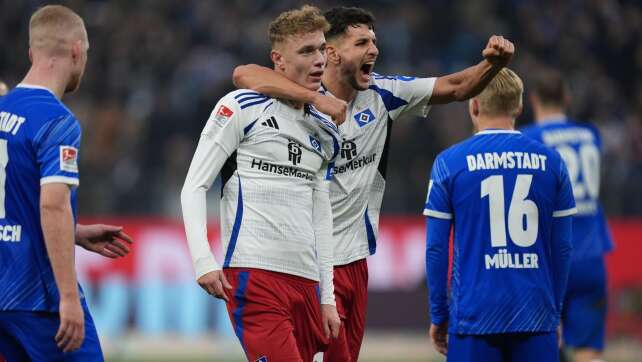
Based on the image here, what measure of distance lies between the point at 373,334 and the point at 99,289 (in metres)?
3.32

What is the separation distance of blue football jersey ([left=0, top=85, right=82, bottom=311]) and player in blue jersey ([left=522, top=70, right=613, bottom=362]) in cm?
456

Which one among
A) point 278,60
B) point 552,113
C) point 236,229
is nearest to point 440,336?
point 236,229

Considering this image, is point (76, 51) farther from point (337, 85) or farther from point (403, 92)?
point (403, 92)

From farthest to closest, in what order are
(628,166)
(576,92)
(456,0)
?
(456,0) → (576,92) → (628,166)

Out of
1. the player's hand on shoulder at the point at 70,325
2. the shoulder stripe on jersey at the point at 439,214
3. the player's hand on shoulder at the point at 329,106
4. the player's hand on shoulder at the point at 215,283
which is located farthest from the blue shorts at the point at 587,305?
the player's hand on shoulder at the point at 70,325

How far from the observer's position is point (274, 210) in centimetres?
580

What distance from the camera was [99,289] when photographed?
1391cm

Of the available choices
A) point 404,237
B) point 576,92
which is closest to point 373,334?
point 404,237

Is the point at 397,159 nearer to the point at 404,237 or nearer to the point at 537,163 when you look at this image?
the point at 404,237

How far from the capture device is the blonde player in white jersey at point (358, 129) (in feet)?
21.6

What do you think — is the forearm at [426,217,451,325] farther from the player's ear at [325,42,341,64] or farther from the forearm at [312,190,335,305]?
the player's ear at [325,42,341,64]

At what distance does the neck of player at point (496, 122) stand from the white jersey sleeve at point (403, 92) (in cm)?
55

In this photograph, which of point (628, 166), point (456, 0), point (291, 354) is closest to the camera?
point (291, 354)

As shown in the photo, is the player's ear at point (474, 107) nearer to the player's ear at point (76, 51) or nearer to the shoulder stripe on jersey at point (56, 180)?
the player's ear at point (76, 51)
